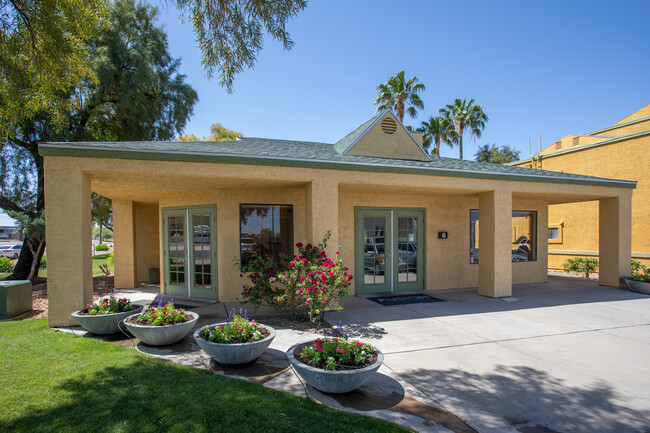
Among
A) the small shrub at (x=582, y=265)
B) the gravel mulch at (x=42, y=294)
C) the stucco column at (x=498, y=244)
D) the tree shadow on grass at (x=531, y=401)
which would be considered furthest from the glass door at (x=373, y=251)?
the small shrub at (x=582, y=265)

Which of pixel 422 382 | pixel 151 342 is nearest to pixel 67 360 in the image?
pixel 151 342

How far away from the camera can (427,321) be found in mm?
6566

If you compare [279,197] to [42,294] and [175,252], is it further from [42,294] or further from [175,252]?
[42,294]

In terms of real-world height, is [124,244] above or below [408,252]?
above

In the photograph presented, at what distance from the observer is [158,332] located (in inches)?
190

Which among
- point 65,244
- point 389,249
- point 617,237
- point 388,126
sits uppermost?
point 388,126

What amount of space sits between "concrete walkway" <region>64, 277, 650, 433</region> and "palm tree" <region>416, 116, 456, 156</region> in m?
20.8

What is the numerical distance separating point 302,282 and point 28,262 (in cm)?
1299

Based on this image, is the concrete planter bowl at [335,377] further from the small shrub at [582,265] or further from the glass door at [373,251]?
the small shrub at [582,265]

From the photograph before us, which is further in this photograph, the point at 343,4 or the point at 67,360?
the point at 343,4

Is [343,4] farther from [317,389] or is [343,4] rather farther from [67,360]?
[67,360]

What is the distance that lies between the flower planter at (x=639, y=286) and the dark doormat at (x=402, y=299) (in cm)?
610

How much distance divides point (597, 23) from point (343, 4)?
687 cm

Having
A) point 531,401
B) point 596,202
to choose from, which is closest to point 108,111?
point 531,401
